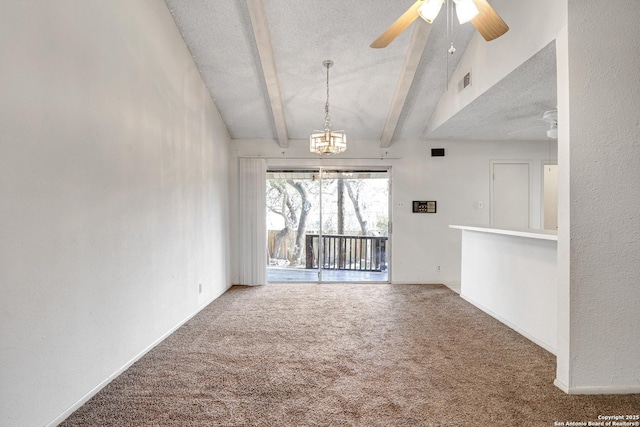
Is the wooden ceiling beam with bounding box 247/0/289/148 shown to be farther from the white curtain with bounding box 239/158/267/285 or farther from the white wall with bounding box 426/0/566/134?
the white wall with bounding box 426/0/566/134

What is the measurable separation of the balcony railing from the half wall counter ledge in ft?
5.32

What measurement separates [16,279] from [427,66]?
435 cm

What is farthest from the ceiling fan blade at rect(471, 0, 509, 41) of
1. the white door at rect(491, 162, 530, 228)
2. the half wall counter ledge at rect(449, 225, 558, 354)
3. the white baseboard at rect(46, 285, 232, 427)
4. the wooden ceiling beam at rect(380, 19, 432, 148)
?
the white door at rect(491, 162, 530, 228)

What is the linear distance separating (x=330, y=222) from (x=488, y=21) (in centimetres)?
411

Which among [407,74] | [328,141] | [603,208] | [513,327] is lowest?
[513,327]

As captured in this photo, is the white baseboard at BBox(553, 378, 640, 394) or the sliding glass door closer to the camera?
the white baseboard at BBox(553, 378, 640, 394)

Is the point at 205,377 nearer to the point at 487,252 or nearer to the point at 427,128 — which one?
the point at 487,252

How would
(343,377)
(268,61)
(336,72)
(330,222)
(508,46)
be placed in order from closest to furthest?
(343,377) → (508,46) → (268,61) → (336,72) → (330,222)

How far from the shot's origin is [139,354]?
9.29 feet

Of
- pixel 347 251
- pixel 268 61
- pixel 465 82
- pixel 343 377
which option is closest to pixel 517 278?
pixel 343 377

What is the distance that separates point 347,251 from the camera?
5992mm

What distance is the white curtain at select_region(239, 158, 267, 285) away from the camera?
5695mm

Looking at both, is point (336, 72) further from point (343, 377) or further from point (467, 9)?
point (343, 377)

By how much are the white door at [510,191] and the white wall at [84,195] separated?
490cm
